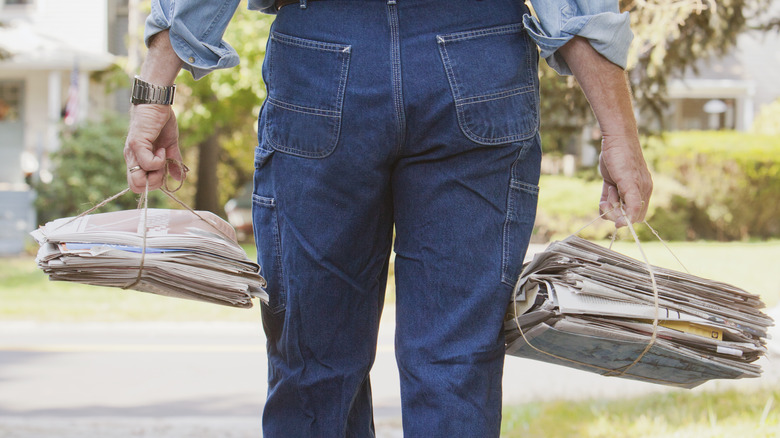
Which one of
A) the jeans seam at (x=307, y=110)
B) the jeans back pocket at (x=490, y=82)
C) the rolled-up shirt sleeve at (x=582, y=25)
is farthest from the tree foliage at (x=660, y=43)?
the jeans seam at (x=307, y=110)

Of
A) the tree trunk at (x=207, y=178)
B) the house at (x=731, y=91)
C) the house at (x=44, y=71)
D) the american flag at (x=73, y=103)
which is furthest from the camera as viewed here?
the house at (x=731, y=91)

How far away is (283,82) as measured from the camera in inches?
70.2

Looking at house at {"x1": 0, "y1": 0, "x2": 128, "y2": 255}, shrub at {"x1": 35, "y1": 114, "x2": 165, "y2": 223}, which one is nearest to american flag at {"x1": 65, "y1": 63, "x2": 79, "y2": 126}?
house at {"x1": 0, "y1": 0, "x2": 128, "y2": 255}

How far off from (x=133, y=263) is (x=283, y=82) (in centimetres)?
49

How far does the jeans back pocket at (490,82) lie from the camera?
1.70 m

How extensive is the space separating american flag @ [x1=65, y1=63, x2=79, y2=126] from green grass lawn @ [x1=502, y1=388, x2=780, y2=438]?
1253 cm

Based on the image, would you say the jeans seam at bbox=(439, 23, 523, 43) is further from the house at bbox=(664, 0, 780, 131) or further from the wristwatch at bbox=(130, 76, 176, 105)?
the house at bbox=(664, 0, 780, 131)

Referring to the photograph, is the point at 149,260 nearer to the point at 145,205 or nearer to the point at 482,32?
the point at 145,205

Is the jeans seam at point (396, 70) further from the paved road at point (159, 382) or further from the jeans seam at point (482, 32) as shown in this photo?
the paved road at point (159, 382)

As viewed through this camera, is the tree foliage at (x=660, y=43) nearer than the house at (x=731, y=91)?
Yes

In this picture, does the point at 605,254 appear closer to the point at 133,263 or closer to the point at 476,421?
the point at 476,421

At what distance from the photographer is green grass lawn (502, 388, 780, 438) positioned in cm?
343

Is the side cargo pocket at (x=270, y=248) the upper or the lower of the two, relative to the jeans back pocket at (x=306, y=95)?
lower

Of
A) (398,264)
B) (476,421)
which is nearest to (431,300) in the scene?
(398,264)
